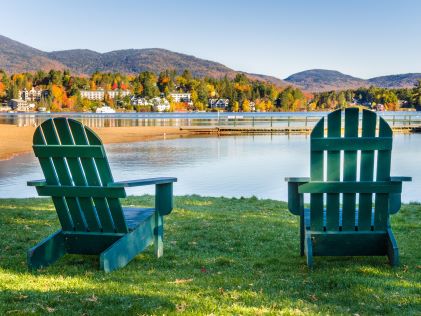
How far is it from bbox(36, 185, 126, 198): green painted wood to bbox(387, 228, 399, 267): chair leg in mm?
2188

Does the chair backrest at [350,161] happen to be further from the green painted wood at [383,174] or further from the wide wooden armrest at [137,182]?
the wide wooden armrest at [137,182]

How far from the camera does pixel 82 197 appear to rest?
4301 mm

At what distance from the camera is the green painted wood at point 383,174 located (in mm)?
4156

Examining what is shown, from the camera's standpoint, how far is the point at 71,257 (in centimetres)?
484

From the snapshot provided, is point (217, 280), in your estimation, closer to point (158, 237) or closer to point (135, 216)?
point (158, 237)

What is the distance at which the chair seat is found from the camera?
455 cm

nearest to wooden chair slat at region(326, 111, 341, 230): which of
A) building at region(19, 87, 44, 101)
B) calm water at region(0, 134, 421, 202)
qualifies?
calm water at region(0, 134, 421, 202)

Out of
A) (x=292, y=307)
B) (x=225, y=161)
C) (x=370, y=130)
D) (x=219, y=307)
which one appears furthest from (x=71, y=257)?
(x=225, y=161)

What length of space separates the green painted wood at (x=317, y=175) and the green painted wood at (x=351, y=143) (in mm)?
57

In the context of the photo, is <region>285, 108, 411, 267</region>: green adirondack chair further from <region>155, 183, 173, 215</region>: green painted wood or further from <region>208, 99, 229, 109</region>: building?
<region>208, 99, 229, 109</region>: building

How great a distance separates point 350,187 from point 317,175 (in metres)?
0.28

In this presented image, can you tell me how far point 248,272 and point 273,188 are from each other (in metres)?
10.2

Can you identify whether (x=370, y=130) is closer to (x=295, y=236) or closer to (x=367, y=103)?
(x=295, y=236)

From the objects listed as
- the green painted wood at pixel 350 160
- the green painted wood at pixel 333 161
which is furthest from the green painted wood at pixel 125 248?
the green painted wood at pixel 350 160
